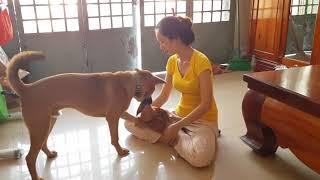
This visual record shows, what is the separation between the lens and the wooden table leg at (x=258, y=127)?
1797 mm

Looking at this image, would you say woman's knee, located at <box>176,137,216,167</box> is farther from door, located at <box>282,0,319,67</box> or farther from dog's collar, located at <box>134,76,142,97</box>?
door, located at <box>282,0,319,67</box>

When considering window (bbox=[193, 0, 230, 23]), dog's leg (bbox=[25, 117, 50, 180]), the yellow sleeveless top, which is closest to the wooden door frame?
window (bbox=[193, 0, 230, 23])

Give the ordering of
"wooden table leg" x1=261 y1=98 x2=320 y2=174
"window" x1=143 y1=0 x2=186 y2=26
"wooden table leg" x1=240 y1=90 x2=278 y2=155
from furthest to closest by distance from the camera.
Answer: "window" x1=143 y1=0 x2=186 y2=26 → "wooden table leg" x1=240 y1=90 x2=278 y2=155 → "wooden table leg" x1=261 y1=98 x2=320 y2=174

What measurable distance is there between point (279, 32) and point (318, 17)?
0.50 m

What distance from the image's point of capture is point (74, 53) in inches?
132

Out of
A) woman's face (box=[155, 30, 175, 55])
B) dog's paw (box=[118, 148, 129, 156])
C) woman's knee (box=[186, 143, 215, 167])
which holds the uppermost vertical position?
woman's face (box=[155, 30, 175, 55])

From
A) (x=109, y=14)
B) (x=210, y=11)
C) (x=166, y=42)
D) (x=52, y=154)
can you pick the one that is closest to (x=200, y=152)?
(x=166, y=42)

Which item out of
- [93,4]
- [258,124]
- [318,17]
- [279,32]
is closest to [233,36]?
[279,32]

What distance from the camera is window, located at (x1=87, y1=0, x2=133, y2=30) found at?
3340 millimetres

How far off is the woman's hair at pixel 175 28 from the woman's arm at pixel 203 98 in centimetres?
23

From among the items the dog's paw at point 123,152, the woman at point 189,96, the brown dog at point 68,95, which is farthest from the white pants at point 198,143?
the brown dog at point 68,95

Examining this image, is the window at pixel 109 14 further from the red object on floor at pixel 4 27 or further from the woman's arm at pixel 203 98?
the woman's arm at pixel 203 98

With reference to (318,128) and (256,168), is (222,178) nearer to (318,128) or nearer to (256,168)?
(256,168)

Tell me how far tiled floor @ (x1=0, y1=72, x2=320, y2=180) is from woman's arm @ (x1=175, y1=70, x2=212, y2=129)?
0.88ft
